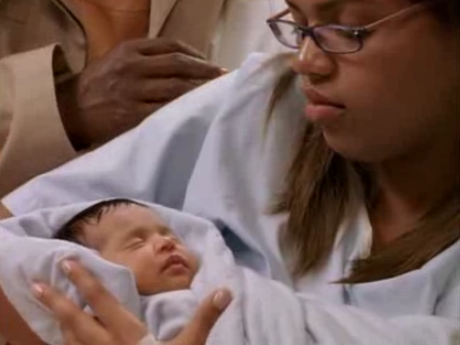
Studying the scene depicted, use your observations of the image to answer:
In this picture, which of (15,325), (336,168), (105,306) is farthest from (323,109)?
(15,325)

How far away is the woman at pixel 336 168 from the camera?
1.17 meters

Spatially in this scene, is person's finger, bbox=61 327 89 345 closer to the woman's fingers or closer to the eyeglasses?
the woman's fingers

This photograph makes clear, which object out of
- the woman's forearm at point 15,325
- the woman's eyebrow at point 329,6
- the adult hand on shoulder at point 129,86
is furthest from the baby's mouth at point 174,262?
Result: the adult hand on shoulder at point 129,86

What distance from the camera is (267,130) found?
1.41 m

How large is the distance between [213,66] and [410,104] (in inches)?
22.3

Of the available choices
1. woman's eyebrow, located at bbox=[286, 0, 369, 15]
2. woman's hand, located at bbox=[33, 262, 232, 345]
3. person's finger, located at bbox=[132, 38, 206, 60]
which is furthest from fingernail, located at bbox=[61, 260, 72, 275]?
person's finger, located at bbox=[132, 38, 206, 60]

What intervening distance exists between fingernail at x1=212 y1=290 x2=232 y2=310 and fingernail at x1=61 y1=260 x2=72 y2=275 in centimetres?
18

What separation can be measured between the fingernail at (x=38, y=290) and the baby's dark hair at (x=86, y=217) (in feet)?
0.24

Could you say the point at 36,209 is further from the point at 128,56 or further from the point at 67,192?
the point at 128,56

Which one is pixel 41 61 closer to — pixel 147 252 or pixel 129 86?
pixel 129 86

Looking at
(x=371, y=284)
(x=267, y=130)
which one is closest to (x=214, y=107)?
(x=267, y=130)

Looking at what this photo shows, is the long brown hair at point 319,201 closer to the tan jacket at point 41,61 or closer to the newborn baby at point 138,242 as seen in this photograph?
the newborn baby at point 138,242

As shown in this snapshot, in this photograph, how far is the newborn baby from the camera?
1.27m

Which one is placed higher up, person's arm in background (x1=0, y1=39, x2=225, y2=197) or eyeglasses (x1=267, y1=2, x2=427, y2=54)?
eyeglasses (x1=267, y1=2, x2=427, y2=54)
